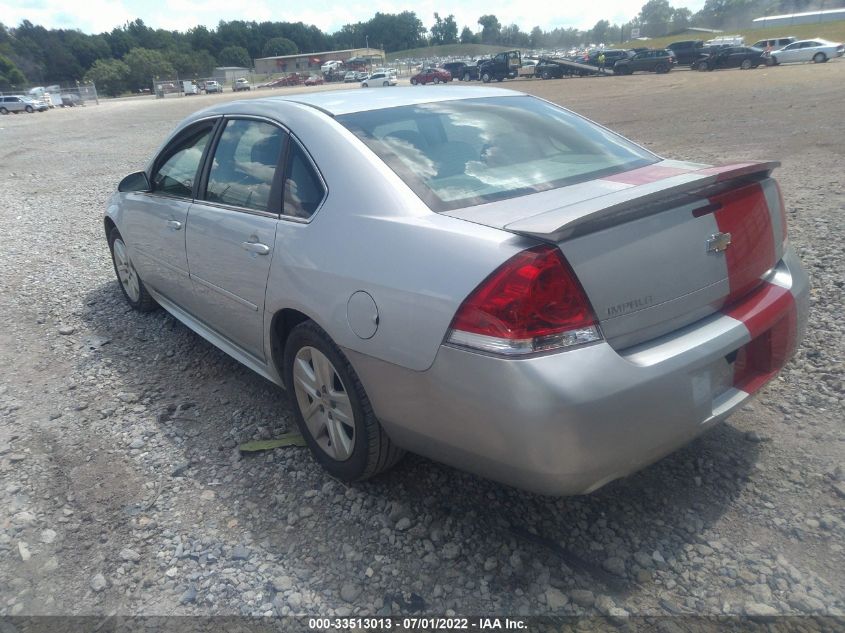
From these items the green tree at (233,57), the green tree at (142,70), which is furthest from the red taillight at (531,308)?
the green tree at (233,57)

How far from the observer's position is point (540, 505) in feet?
9.04

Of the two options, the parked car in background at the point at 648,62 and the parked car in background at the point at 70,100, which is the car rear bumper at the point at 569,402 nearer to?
the parked car in background at the point at 648,62

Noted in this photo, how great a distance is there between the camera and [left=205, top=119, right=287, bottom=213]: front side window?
318 centimetres

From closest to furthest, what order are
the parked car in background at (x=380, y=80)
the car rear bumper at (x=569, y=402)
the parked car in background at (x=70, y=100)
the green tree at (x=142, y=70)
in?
the car rear bumper at (x=569, y=402) → the parked car in background at (x=380, y=80) → the parked car in background at (x=70, y=100) → the green tree at (x=142, y=70)

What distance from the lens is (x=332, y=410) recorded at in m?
2.86

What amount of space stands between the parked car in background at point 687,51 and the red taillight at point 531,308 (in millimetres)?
43027

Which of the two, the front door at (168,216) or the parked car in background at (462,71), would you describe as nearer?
the front door at (168,216)

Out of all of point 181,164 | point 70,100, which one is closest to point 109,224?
point 181,164

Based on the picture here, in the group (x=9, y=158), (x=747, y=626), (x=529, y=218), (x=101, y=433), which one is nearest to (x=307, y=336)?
(x=529, y=218)

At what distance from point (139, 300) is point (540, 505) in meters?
Result: 3.73

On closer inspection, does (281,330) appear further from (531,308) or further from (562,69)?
(562,69)

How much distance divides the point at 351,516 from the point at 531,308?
1290 millimetres

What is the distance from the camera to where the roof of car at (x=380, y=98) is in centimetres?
319

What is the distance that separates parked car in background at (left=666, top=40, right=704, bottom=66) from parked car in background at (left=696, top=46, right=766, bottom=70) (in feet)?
6.74
